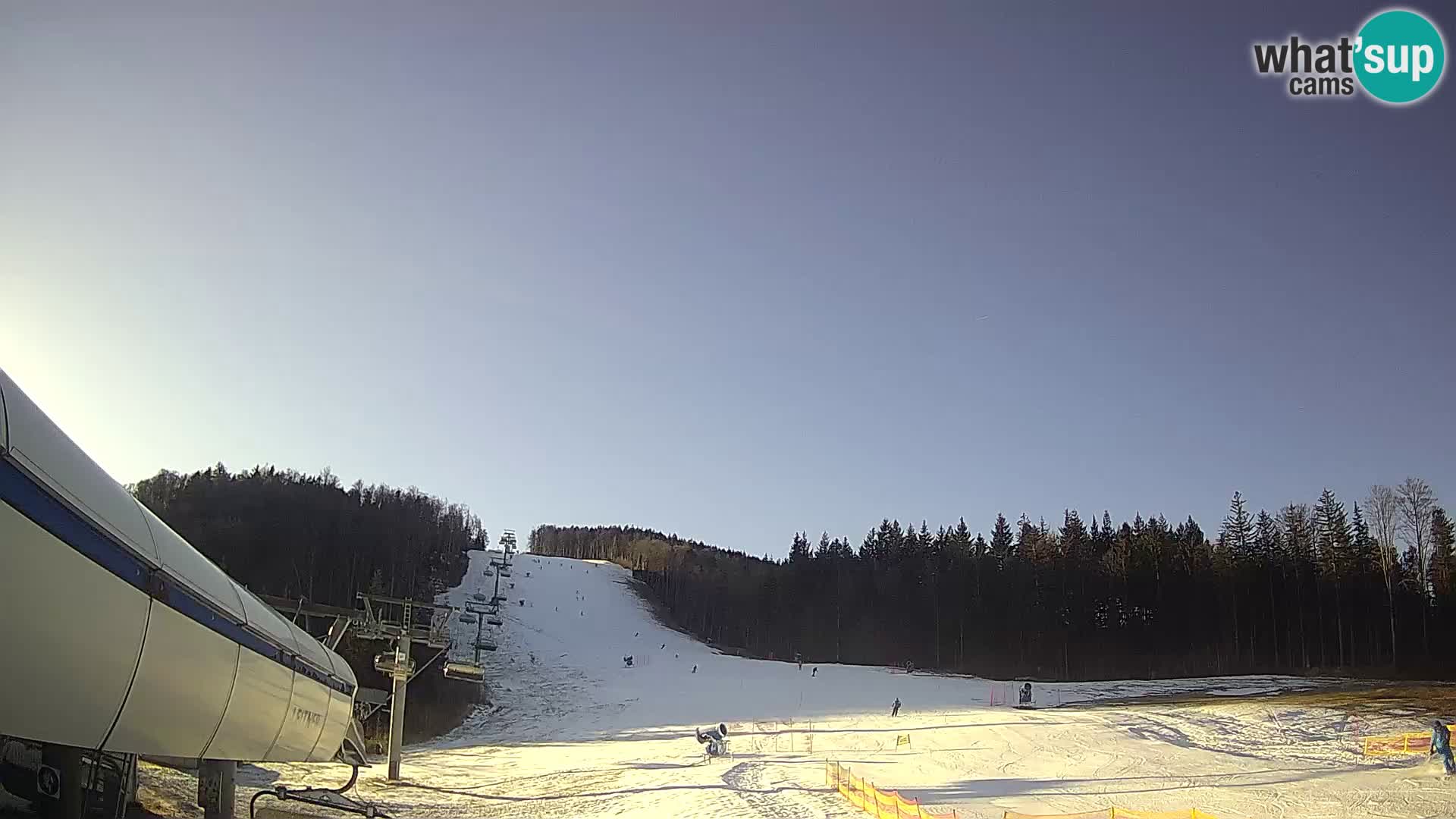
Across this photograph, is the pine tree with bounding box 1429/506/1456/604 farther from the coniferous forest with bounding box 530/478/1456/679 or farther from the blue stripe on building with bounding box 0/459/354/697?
the blue stripe on building with bounding box 0/459/354/697

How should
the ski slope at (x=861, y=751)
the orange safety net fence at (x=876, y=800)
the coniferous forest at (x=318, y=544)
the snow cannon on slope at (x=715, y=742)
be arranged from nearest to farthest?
the orange safety net fence at (x=876, y=800)
the ski slope at (x=861, y=751)
the snow cannon on slope at (x=715, y=742)
the coniferous forest at (x=318, y=544)

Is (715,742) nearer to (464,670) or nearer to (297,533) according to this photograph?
(464,670)

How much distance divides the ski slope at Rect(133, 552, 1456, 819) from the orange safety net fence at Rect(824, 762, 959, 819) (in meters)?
0.57

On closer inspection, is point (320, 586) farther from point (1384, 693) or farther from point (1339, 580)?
point (1339, 580)

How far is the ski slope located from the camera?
2386 cm

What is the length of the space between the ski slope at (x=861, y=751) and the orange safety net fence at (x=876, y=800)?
568 mm

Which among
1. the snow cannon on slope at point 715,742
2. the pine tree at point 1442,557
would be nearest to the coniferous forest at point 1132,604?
the pine tree at point 1442,557

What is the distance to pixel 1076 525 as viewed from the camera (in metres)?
90.1

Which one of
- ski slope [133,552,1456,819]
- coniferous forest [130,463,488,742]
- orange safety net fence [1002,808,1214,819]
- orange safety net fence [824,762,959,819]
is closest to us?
orange safety net fence [1002,808,1214,819]

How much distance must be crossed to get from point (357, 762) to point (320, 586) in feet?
163

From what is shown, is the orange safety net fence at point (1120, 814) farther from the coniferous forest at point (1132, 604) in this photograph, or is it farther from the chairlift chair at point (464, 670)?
the coniferous forest at point (1132, 604)

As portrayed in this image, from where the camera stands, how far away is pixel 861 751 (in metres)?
35.1

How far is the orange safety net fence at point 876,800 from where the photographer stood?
68.8ft

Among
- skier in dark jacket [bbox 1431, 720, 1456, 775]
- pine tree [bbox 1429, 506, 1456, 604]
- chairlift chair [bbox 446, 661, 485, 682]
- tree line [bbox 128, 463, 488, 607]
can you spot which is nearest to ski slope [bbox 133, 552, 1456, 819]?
skier in dark jacket [bbox 1431, 720, 1456, 775]
